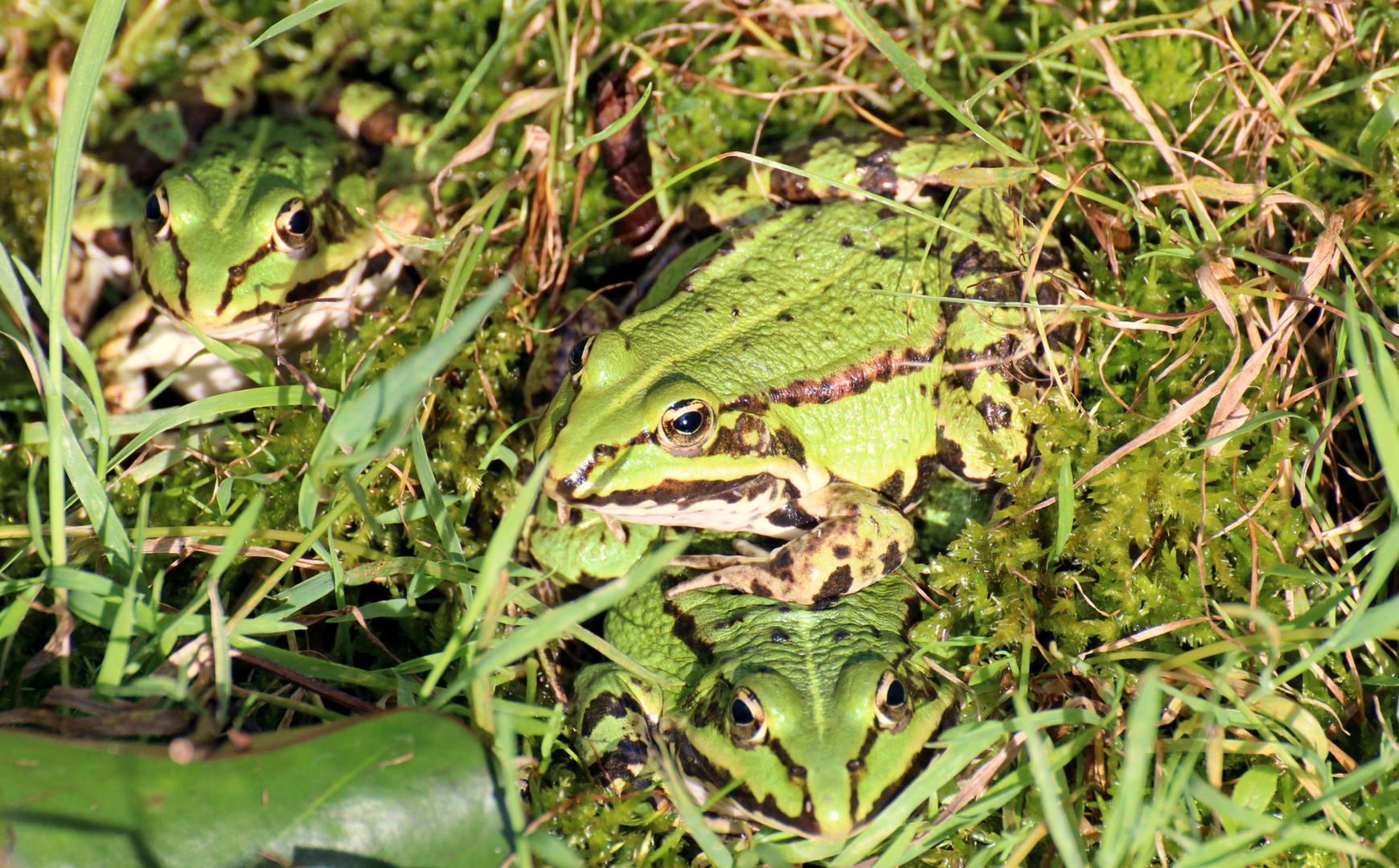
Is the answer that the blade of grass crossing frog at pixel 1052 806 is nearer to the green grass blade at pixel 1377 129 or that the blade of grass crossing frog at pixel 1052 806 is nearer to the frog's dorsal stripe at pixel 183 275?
the green grass blade at pixel 1377 129

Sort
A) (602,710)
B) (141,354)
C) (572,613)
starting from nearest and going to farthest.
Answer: (572,613) → (602,710) → (141,354)

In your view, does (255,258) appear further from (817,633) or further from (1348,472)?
(1348,472)

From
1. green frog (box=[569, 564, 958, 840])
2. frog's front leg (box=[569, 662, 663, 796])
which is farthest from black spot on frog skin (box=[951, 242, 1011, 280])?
frog's front leg (box=[569, 662, 663, 796])

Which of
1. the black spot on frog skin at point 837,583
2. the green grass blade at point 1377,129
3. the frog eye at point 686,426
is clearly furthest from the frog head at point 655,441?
the green grass blade at point 1377,129

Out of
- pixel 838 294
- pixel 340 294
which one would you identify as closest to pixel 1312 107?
pixel 838 294

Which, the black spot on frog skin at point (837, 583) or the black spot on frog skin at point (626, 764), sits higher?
the black spot on frog skin at point (837, 583)

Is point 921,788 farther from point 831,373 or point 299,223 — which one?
point 299,223

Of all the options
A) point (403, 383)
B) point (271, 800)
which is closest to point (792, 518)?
point (403, 383)
